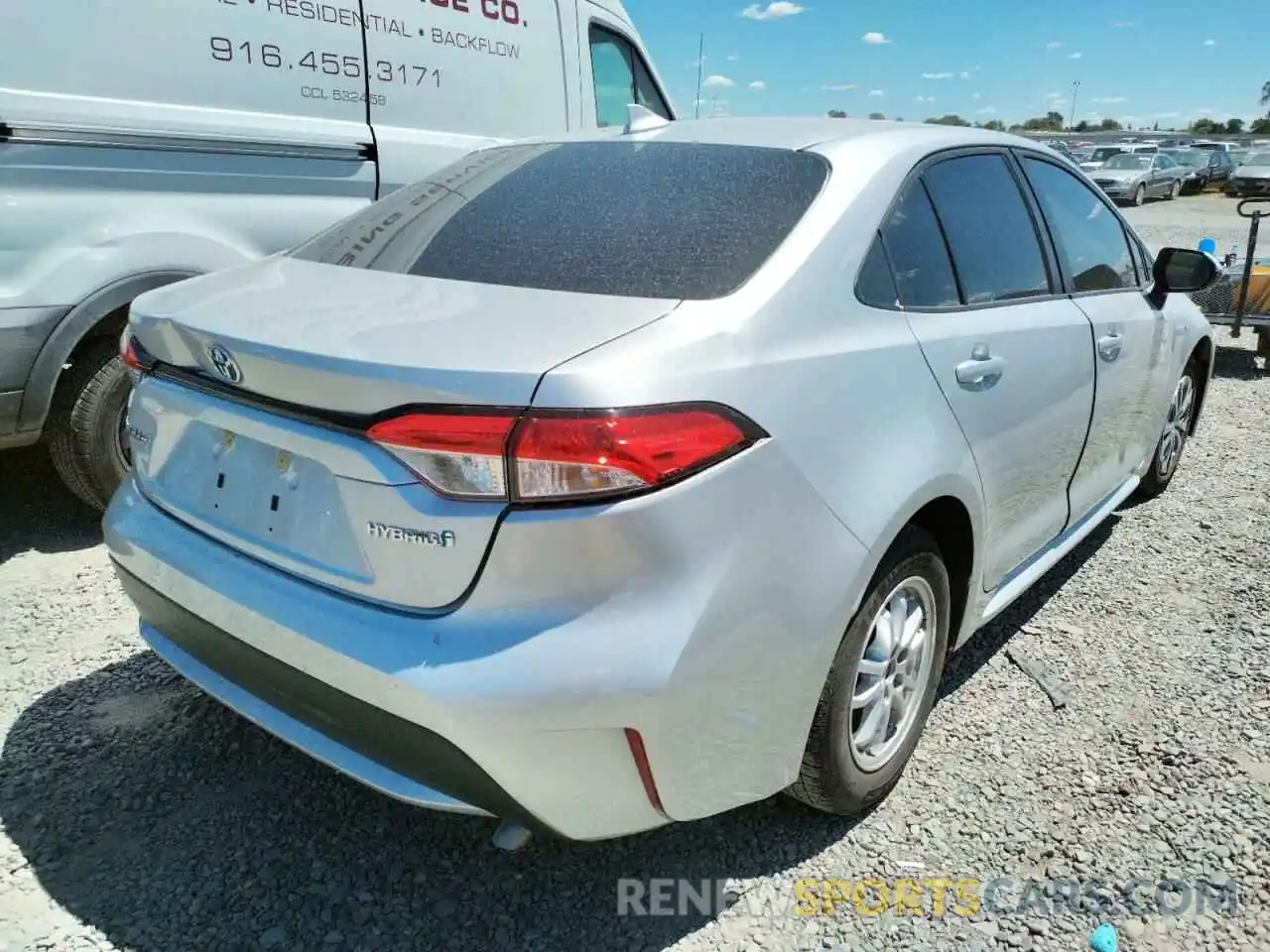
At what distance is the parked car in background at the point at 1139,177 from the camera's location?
25.5m

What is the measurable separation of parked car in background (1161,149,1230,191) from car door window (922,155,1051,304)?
31.1 m

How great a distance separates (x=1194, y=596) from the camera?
142 inches

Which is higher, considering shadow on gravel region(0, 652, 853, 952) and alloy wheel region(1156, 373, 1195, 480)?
alloy wheel region(1156, 373, 1195, 480)

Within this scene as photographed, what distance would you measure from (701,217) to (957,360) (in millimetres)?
708

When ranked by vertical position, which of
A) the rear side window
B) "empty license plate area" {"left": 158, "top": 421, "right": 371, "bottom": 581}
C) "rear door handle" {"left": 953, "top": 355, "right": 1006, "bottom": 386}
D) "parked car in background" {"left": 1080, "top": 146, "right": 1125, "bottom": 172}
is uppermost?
"parked car in background" {"left": 1080, "top": 146, "right": 1125, "bottom": 172}

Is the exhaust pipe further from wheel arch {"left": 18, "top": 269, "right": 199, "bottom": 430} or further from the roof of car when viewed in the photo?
wheel arch {"left": 18, "top": 269, "right": 199, "bottom": 430}

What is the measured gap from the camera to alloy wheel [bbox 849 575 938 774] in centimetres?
221

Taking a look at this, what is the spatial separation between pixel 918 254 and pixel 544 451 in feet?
4.07

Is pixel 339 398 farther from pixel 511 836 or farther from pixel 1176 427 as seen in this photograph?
pixel 1176 427

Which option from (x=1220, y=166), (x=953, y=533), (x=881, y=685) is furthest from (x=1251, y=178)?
(x=881, y=685)

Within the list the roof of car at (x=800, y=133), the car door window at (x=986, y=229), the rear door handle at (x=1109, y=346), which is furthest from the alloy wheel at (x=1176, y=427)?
the roof of car at (x=800, y=133)

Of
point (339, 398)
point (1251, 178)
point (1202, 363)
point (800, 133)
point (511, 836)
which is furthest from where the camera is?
point (1251, 178)

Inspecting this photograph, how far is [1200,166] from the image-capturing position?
30.9 metres

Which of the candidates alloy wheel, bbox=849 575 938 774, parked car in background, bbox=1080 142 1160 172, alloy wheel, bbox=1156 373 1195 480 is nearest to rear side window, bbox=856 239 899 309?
alloy wheel, bbox=849 575 938 774
